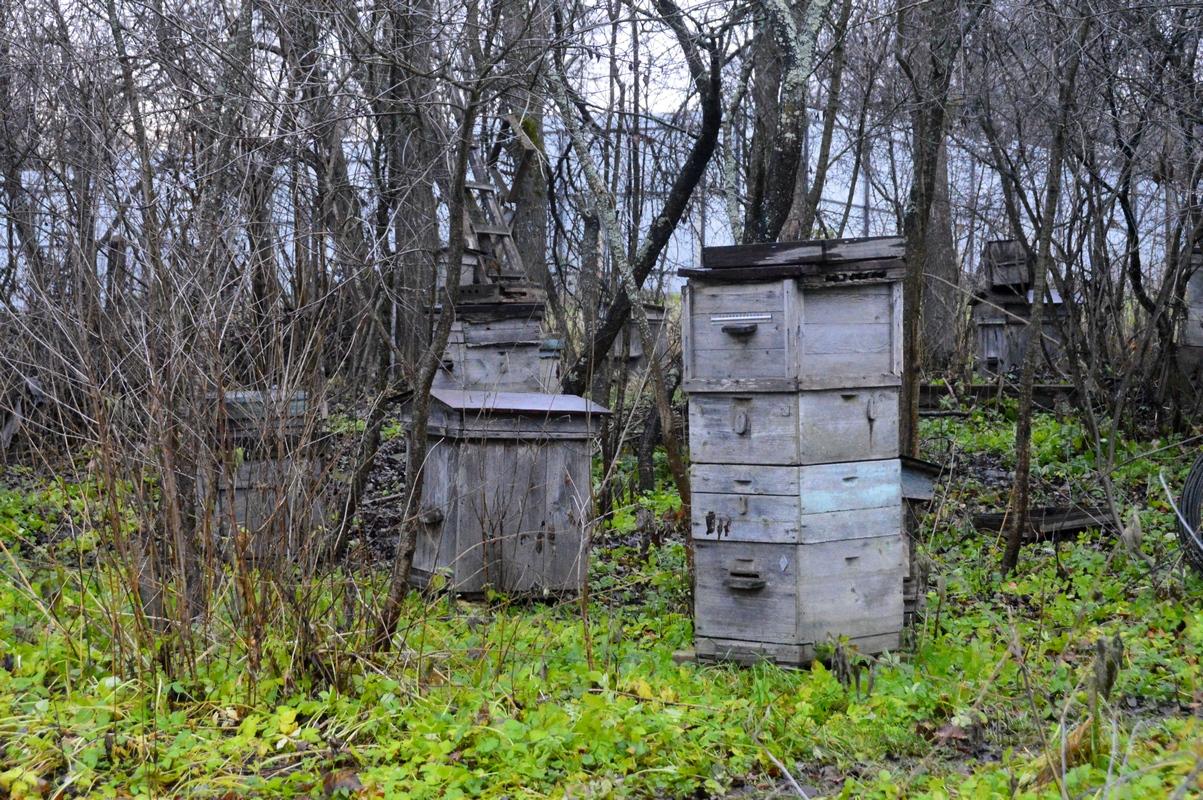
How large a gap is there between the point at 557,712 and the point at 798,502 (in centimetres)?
181

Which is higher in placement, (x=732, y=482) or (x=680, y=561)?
(x=732, y=482)

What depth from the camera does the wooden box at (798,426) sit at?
5.66 meters

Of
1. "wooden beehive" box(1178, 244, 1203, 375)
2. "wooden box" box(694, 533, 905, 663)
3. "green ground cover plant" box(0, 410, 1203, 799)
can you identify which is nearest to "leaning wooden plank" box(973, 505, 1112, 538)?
"green ground cover plant" box(0, 410, 1203, 799)

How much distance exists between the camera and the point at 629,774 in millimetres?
4203

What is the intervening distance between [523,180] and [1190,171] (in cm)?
685

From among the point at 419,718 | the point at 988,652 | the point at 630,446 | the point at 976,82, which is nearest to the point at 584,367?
the point at 630,446

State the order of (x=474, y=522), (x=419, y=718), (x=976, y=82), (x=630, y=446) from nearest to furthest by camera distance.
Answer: (x=419, y=718) → (x=474, y=522) → (x=976, y=82) → (x=630, y=446)

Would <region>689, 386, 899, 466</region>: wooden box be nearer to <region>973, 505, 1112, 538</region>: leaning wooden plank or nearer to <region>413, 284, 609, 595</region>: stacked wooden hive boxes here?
<region>413, 284, 609, 595</region>: stacked wooden hive boxes

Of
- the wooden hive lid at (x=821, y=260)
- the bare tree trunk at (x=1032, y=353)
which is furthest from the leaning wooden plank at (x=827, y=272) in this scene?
the bare tree trunk at (x=1032, y=353)

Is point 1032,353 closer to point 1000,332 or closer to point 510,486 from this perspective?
point 510,486

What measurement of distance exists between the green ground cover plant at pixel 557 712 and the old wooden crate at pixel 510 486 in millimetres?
870

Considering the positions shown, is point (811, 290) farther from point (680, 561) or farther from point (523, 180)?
point (523, 180)

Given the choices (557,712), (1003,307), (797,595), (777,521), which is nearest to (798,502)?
(777,521)

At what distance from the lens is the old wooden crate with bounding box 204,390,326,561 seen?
463 cm
